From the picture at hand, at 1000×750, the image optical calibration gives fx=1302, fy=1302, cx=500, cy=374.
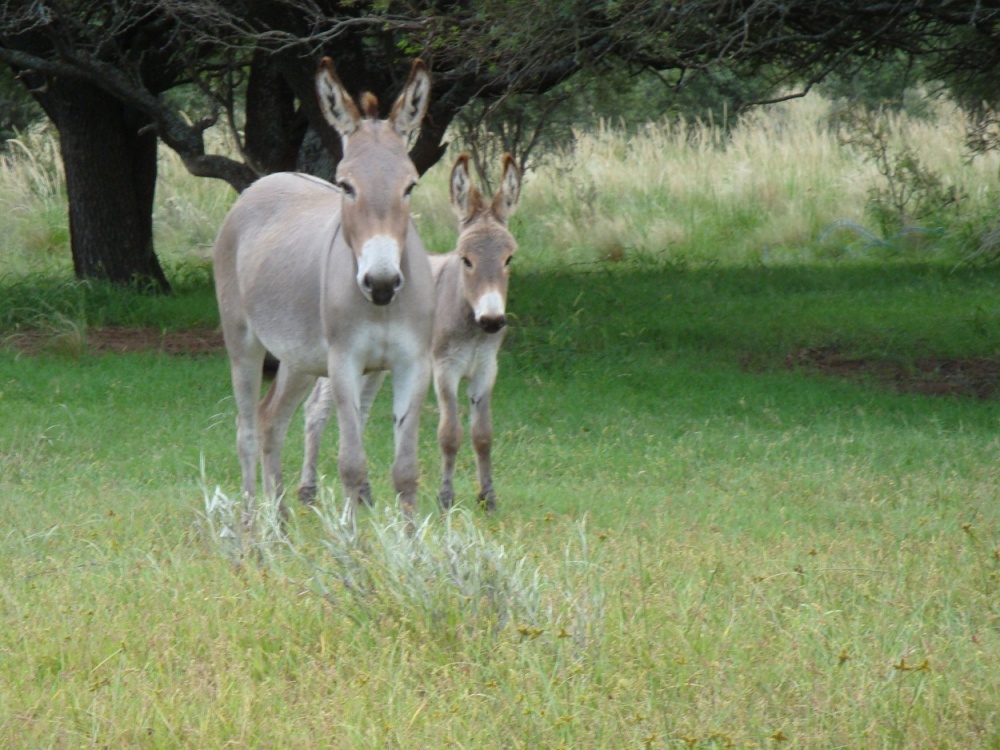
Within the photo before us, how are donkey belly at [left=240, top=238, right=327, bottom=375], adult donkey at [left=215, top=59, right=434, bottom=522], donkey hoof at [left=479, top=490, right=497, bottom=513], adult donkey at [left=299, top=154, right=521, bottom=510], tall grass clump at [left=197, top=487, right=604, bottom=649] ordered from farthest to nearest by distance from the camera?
adult donkey at [left=299, top=154, right=521, bottom=510] < donkey hoof at [left=479, top=490, right=497, bottom=513] < donkey belly at [left=240, top=238, right=327, bottom=375] < adult donkey at [left=215, top=59, right=434, bottom=522] < tall grass clump at [left=197, top=487, right=604, bottom=649]

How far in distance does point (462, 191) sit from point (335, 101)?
2013 millimetres

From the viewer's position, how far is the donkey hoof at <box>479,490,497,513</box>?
7566 mm

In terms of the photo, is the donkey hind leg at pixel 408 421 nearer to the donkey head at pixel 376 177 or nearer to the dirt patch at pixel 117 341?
the donkey head at pixel 376 177

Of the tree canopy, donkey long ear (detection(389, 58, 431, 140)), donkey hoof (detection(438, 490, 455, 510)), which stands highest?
the tree canopy

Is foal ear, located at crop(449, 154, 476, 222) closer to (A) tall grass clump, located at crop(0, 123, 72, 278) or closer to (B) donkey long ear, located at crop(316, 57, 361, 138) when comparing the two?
(B) donkey long ear, located at crop(316, 57, 361, 138)

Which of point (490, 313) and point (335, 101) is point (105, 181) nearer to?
point (490, 313)

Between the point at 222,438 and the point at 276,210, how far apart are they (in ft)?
8.44

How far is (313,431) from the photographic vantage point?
812cm

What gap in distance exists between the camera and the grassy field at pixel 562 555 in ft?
13.5

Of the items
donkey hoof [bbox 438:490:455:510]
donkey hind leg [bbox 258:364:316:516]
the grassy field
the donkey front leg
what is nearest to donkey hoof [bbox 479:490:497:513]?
the grassy field

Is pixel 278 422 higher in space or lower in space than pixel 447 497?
higher

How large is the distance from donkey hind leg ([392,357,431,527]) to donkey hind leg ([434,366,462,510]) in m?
1.45

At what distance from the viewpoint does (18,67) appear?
42.9ft

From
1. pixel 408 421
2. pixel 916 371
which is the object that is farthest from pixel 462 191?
pixel 916 371
